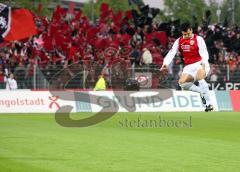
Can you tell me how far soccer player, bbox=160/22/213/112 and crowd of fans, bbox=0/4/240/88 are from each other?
1095 cm

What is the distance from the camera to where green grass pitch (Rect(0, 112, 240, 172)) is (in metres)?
10.6

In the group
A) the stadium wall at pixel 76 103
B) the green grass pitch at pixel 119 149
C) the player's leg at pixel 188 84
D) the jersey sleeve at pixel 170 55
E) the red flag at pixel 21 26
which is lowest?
the stadium wall at pixel 76 103

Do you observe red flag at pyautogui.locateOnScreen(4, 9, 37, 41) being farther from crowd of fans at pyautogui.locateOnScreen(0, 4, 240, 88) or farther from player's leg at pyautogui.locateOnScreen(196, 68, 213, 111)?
player's leg at pyautogui.locateOnScreen(196, 68, 213, 111)

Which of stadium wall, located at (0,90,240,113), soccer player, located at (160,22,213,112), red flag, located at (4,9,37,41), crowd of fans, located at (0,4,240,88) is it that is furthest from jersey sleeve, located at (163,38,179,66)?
red flag, located at (4,9,37,41)

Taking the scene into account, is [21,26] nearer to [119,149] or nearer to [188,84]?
A: [188,84]

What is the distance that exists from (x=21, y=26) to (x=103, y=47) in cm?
428

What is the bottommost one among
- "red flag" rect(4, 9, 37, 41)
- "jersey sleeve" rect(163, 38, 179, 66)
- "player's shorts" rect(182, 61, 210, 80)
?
"player's shorts" rect(182, 61, 210, 80)

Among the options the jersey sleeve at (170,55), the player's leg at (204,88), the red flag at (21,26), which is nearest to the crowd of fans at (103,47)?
the red flag at (21,26)

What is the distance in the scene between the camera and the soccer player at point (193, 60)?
2070 centimetres

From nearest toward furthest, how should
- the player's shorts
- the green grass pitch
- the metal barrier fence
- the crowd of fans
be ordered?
the green grass pitch
the player's shorts
the metal barrier fence
the crowd of fans

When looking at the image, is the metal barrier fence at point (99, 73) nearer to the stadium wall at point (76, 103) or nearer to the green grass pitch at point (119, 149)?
the stadium wall at point (76, 103)

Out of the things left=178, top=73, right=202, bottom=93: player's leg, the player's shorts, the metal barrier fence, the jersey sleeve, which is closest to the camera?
the jersey sleeve

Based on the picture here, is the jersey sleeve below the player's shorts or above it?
above

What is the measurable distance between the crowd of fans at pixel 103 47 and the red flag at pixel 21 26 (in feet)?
1.96
